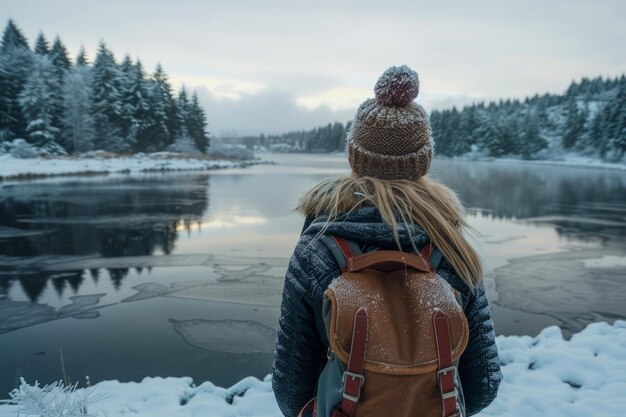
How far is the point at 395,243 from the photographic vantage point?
1.31 metres

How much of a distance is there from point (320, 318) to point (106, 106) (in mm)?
54227

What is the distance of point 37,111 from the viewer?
4166cm

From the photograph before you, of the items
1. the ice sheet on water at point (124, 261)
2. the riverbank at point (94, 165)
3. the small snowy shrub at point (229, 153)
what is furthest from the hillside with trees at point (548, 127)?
the ice sheet on water at point (124, 261)

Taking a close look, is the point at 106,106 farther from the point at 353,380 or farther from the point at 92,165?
the point at 353,380

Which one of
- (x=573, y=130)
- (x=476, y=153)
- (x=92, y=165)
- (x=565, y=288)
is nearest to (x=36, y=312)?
(x=565, y=288)

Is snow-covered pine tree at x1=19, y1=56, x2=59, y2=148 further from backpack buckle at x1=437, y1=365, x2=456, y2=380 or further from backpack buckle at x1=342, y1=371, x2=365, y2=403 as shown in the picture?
backpack buckle at x1=437, y1=365, x2=456, y2=380

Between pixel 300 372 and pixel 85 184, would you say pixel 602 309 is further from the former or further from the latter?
pixel 85 184

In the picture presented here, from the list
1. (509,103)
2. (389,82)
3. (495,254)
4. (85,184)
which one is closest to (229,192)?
(85,184)

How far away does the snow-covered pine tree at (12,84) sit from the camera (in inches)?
1603

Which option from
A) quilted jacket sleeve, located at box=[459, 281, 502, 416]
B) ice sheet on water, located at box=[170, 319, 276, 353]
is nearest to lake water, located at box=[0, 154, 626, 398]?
ice sheet on water, located at box=[170, 319, 276, 353]

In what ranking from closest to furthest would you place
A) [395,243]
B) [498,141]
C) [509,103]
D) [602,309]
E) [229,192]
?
[395,243] < [602,309] < [229,192] < [498,141] < [509,103]

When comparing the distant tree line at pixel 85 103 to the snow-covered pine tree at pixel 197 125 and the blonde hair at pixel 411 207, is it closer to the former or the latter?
the snow-covered pine tree at pixel 197 125

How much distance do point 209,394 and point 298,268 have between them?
3410mm

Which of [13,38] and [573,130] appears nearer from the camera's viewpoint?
[13,38]
